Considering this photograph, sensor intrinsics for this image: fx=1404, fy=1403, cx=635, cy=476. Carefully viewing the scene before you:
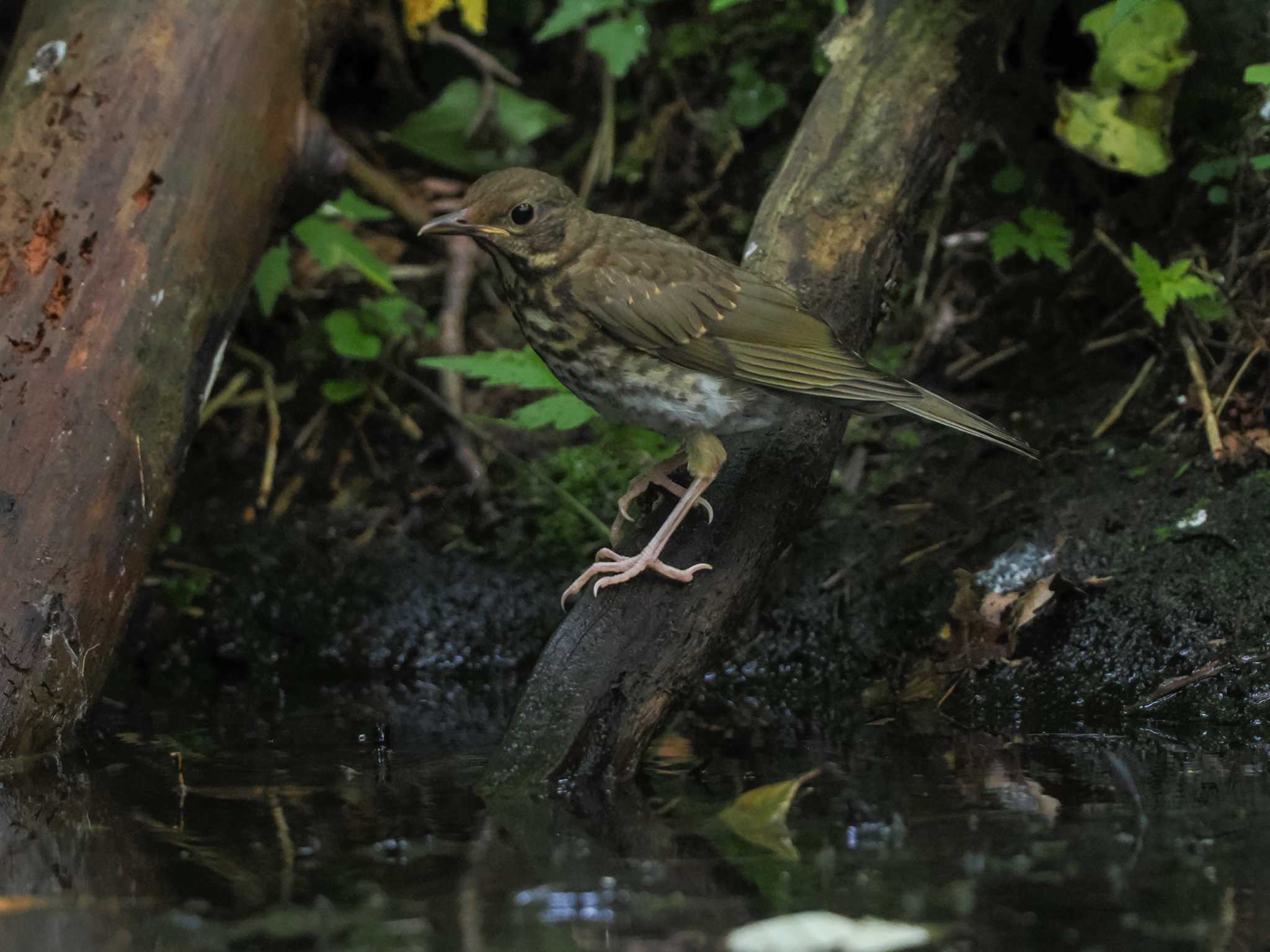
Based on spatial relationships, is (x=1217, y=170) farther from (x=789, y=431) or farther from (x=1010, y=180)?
(x=789, y=431)

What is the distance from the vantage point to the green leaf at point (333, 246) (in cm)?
518

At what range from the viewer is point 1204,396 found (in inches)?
176

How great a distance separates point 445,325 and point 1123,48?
2.82 metres

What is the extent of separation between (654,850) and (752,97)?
4157 mm

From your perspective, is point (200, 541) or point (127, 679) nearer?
point (127, 679)

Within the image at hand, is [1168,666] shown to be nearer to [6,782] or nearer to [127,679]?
[6,782]

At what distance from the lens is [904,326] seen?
5.61 meters

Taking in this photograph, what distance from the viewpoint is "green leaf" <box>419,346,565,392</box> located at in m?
4.32

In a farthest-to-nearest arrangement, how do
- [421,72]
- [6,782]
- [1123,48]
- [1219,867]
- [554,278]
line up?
[421,72], [1123,48], [554,278], [6,782], [1219,867]

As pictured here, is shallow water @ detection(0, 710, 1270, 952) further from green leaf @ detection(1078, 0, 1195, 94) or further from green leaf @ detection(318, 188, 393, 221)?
green leaf @ detection(1078, 0, 1195, 94)

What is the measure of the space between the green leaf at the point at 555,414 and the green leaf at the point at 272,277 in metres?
1.40

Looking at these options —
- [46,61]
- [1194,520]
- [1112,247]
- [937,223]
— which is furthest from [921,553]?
[46,61]

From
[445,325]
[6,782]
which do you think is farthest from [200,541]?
[6,782]

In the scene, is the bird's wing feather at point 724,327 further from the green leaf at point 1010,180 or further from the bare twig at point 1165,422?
the green leaf at point 1010,180
